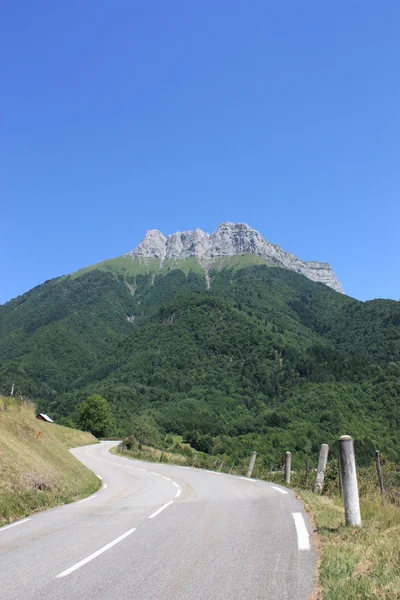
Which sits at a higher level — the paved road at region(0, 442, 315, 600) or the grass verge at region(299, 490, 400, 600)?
the grass verge at region(299, 490, 400, 600)

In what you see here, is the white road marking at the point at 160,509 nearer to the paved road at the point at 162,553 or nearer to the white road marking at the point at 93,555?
the paved road at the point at 162,553

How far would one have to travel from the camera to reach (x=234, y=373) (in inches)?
5969

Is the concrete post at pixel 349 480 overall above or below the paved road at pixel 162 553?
above

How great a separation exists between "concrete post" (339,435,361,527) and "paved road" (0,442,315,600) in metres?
0.84

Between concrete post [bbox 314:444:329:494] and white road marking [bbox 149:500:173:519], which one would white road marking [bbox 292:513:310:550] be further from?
concrete post [bbox 314:444:329:494]

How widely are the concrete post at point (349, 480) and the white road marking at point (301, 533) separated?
0.77 m

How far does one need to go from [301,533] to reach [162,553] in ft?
8.31

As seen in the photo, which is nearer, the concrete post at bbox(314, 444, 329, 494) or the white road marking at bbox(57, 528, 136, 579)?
the white road marking at bbox(57, 528, 136, 579)

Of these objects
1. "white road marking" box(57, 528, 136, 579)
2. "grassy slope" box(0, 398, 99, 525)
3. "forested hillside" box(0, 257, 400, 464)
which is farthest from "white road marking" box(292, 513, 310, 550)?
"forested hillside" box(0, 257, 400, 464)

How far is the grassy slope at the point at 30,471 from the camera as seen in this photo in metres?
11.4

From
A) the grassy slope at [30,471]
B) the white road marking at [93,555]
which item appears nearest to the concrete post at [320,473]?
the white road marking at [93,555]

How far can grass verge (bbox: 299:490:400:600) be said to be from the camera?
170 inches

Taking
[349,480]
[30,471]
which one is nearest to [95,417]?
[30,471]

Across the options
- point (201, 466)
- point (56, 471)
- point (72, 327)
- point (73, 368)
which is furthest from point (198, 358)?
point (56, 471)
